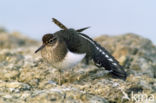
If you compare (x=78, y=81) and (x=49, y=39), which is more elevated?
(x=49, y=39)

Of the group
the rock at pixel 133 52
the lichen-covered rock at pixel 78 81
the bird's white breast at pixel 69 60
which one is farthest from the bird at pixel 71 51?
the rock at pixel 133 52

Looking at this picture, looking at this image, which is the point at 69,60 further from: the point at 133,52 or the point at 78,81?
the point at 133,52

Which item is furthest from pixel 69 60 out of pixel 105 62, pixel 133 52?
pixel 133 52

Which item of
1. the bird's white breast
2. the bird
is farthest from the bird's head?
the bird's white breast

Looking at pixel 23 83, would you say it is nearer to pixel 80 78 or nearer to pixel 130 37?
pixel 80 78

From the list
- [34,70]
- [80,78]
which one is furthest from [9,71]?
[80,78]

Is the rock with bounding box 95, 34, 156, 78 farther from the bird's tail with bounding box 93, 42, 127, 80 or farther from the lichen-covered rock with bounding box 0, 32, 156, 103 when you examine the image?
the bird's tail with bounding box 93, 42, 127, 80
